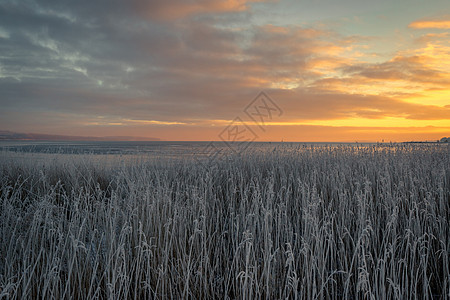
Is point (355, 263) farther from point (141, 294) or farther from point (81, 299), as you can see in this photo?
point (81, 299)

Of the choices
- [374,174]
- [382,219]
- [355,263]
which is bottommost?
[355,263]

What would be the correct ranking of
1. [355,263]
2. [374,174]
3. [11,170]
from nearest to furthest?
[355,263]
[374,174]
[11,170]

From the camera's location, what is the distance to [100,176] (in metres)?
6.84

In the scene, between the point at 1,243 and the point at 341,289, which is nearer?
the point at 341,289

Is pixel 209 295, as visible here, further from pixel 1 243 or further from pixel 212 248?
pixel 1 243

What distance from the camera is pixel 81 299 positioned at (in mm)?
2543

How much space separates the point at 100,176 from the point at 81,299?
468cm

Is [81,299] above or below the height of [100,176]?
below

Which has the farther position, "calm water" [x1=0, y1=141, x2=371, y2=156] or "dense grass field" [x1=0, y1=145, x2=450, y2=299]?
"calm water" [x1=0, y1=141, x2=371, y2=156]

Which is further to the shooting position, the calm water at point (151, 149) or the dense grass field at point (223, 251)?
the calm water at point (151, 149)

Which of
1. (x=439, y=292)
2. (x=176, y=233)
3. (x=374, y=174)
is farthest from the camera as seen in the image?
(x=374, y=174)

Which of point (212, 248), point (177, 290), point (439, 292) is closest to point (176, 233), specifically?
point (212, 248)

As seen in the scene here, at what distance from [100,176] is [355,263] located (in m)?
5.85

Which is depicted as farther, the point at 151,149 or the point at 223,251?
the point at 151,149
